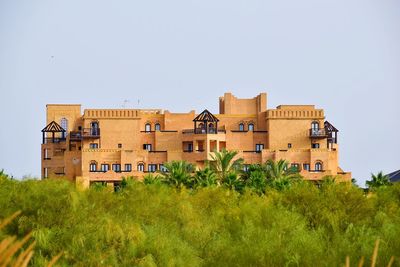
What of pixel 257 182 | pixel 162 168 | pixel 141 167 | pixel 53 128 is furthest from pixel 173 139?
pixel 257 182

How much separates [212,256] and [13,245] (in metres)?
25.2

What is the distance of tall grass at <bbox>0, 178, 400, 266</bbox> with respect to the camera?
25.9 m

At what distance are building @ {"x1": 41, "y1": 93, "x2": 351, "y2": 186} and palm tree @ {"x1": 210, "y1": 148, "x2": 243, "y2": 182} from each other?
3288mm

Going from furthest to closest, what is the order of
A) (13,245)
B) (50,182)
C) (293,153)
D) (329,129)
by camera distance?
(329,129), (293,153), (50,182), (13,245)

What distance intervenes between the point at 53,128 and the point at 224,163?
60.1ft

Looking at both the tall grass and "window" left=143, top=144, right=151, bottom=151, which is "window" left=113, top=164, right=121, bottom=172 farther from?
the tall grass

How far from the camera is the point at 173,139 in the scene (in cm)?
8462

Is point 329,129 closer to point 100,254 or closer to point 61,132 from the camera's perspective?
point 61,132

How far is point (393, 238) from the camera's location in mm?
26500

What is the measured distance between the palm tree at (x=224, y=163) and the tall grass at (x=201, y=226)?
84.1ft

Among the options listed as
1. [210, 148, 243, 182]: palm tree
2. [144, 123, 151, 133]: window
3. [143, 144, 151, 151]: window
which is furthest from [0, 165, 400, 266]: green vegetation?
[144, 123, 151, 133]: window

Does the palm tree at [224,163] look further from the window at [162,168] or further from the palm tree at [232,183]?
the palm tree at [232,183]

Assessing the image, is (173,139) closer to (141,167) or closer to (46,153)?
(141,167)

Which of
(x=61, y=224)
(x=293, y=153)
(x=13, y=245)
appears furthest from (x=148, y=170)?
(x=13, y=245)
